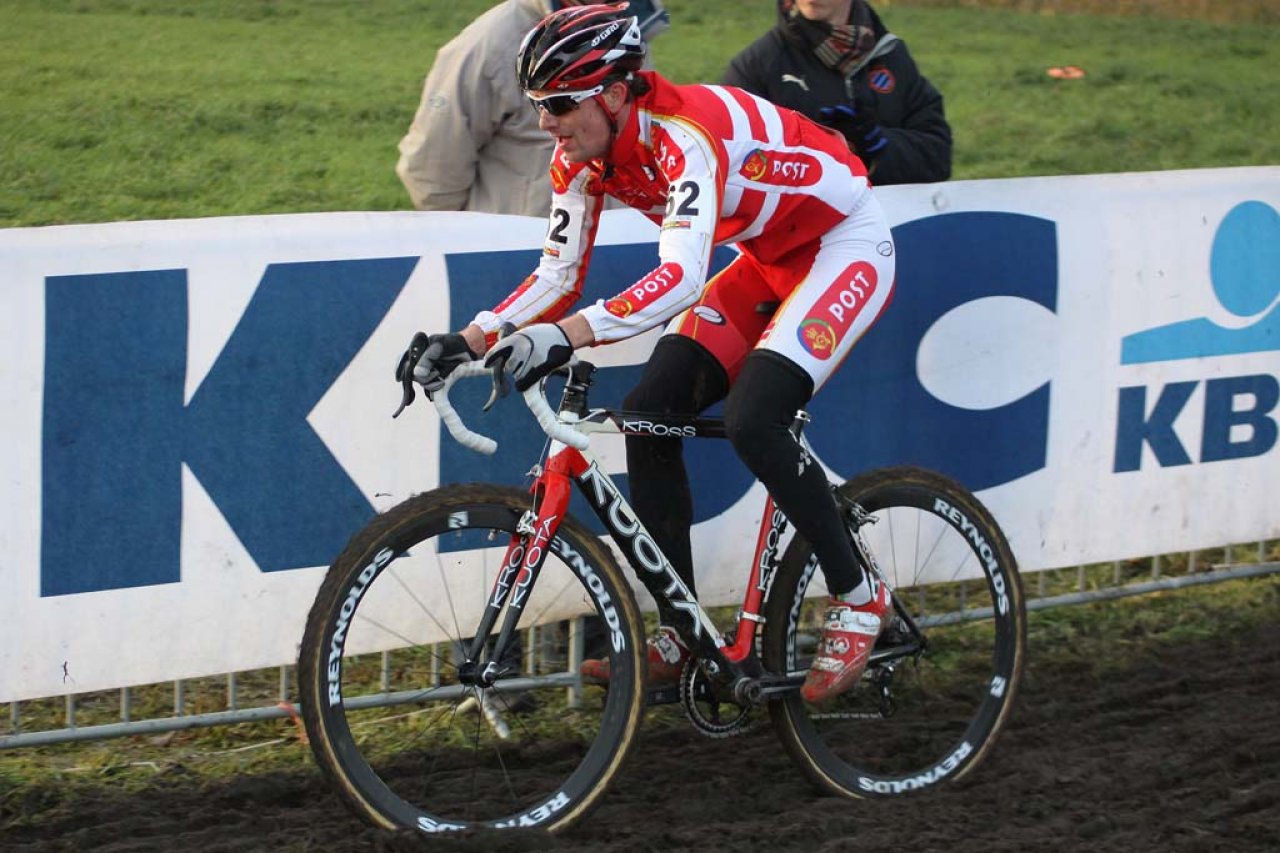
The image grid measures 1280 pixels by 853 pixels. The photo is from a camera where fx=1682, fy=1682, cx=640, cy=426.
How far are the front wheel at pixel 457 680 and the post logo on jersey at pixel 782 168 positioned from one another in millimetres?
1132

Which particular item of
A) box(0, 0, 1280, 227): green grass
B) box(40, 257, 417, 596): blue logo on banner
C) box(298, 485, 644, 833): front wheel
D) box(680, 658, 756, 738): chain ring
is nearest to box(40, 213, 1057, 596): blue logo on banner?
box(40, 257, 417, 596): blue logo on banner

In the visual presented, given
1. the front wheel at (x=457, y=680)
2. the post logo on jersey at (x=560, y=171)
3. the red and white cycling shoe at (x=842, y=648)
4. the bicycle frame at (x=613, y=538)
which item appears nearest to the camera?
the front wheel at (x=457, y=680)

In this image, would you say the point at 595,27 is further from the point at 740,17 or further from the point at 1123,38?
the point at 1123,38

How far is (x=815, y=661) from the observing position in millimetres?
5145

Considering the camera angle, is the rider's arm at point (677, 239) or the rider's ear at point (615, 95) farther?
the rider's ear at point (615, 95)

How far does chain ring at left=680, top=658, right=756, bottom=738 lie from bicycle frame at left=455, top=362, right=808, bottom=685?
71mm

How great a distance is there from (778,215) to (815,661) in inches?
53.5

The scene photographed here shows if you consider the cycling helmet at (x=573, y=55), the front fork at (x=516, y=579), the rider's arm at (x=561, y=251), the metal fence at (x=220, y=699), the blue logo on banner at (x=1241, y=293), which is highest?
the cycling helmet at (x=573, y=55)

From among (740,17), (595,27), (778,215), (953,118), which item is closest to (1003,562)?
(778,215)

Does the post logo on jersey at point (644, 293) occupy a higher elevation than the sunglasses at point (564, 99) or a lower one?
lower

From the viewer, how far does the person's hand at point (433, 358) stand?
418 centimetres

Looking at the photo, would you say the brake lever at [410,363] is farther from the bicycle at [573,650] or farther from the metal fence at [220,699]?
the metal fence at [220,699]

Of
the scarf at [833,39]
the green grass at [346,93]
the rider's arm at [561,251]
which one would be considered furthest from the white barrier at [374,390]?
the green grass at [346,93]

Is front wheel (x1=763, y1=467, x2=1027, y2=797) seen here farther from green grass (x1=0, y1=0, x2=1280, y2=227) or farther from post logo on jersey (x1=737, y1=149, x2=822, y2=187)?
green grass (x1=0, y1=0, x2=1280, y2=227)
